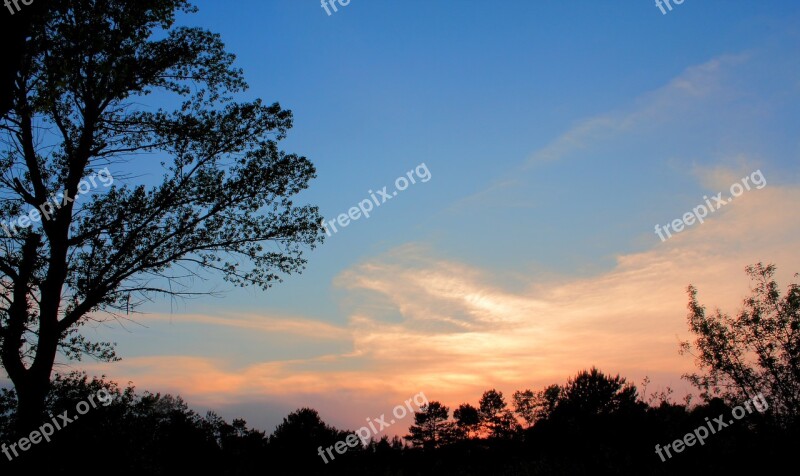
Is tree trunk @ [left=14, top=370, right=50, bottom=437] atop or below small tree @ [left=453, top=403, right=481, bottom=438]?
atop

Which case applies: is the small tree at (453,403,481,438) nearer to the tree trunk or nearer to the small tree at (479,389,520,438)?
the small tree at (479,389,520,438)

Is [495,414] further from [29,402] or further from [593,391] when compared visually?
[29,402]

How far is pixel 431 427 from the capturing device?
9619cm

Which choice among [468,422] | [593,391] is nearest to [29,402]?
[593,391]

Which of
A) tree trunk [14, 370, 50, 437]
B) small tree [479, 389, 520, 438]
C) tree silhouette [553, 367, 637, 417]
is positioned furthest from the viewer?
small tree [479, 389, 520, 438]

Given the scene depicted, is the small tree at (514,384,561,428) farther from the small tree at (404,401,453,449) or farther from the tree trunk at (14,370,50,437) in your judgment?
the tree trunk at (14,370,50,437)

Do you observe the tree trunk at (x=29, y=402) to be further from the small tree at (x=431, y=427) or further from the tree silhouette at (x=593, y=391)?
the small tree at (x=431, y=427)

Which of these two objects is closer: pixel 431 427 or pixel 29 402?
pixel 29 402

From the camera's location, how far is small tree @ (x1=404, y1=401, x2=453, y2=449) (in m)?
94.9

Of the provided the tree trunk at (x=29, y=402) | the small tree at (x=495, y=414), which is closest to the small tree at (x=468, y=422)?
the small tree at (x=495, y=414)

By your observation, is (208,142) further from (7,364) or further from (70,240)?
(7,364)

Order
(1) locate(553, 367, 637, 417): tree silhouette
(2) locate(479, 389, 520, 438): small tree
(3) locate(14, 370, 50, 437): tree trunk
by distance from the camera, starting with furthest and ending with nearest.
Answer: (2) locate(479, 389, 520, 438): small tree < (1) locate(553, 367, 637, 417): tree silhouette < (3) locate(14, 370, 50, 437): tree trunk

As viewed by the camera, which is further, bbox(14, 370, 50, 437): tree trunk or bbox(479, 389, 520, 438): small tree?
bbox(479, 389, 520, 438): small tree

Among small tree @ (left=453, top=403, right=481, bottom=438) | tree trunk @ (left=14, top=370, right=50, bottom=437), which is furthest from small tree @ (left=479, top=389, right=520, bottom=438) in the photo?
tree trunk @ (left=14, top=370, right=50, bottom=437)
